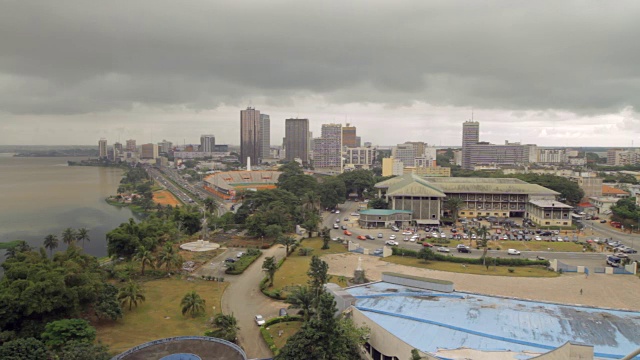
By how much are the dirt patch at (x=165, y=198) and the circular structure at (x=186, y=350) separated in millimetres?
54218

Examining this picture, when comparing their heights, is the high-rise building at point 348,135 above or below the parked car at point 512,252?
above

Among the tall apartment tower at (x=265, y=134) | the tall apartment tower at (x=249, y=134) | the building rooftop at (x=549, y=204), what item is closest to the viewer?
the building rooftop at (x=549, y=204)

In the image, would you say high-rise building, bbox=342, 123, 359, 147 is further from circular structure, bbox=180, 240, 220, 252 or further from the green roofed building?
circular structure, bbox=180, 240, 220, 252

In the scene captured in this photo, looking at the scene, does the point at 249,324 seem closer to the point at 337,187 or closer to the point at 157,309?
the point at 157,309

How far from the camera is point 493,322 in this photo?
51.3 ft

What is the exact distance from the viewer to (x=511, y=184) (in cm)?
5253

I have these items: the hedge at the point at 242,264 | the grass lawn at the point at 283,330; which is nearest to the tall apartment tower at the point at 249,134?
the hedge at the point at 242,264

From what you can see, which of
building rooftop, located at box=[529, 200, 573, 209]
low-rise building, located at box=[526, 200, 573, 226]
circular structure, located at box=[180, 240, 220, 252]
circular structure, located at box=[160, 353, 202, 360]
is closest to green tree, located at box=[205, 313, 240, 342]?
circular structure, located at box=[160, 353, 202, 360]

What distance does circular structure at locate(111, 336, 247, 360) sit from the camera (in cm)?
1531

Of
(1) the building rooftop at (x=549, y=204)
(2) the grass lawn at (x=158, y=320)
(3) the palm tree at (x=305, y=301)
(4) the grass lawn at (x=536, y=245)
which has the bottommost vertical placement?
(2) the grass lawn at (x=158, y=320)

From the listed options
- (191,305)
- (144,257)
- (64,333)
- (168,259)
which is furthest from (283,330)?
(144,257)

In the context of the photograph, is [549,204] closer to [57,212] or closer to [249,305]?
[249,305]

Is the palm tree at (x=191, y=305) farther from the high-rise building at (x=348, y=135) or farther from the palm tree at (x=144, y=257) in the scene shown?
the high-rise building at (x=348, y=135)

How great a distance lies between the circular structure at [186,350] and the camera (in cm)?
1531
